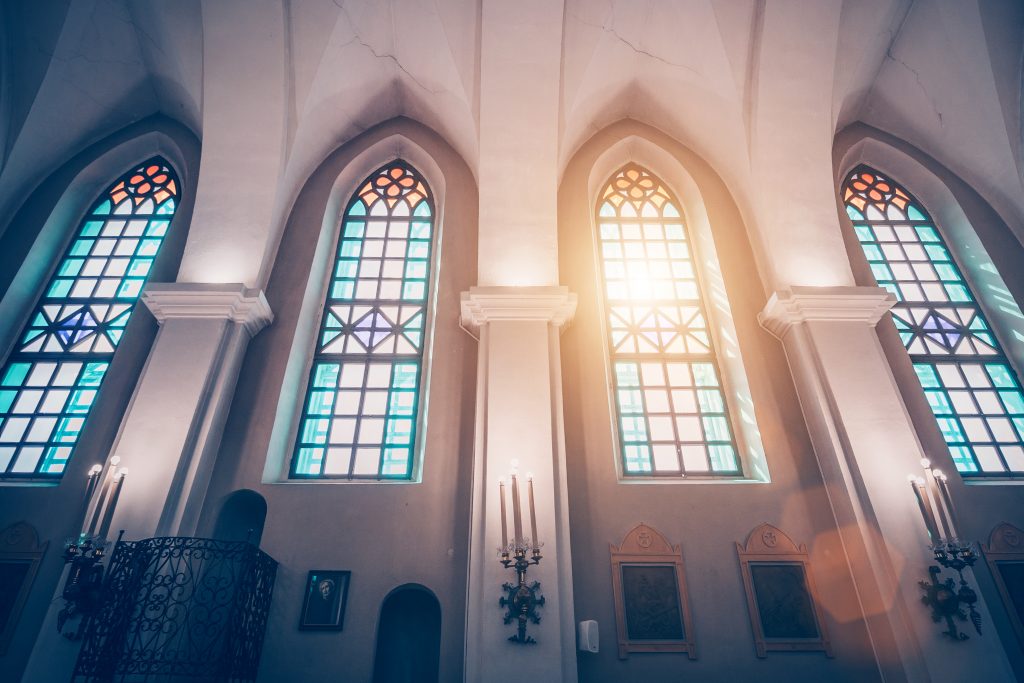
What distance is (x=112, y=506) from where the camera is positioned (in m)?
5.68

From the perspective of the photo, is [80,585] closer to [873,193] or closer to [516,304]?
[516,304]

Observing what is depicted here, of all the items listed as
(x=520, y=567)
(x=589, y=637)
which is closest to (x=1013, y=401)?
(x=589, y=637)

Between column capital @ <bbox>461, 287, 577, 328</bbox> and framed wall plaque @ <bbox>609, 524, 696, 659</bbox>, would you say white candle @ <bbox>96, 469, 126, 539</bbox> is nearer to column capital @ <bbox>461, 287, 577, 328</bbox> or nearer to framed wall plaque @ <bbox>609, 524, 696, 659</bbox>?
column capital @ <bbox>461, 287, 577, 328</bbox>

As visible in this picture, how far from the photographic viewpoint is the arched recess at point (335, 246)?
7156 millimetres

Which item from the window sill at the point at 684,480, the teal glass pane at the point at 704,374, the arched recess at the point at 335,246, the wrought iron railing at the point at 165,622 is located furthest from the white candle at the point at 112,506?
the teal glass pane at the point at 704,374

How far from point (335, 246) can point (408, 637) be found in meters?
5.32

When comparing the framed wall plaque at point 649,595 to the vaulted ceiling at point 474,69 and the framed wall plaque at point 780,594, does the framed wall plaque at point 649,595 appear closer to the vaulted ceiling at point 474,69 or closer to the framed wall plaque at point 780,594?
the framed wall plaque at point 780,594

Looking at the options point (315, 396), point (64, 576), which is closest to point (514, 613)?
point (315, 396)

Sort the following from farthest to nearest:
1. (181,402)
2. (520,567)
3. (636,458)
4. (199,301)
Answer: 1. (199,301)
2. (636,458)
3. (181,402)
4. (520,567)

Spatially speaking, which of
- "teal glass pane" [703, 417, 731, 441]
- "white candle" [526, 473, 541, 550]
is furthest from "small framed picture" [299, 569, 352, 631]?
"teal glass pane" [703, 417, 731, 441]

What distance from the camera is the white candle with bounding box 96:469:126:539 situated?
5.55m

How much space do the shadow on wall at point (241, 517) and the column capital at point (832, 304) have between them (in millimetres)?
6564

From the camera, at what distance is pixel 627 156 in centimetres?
963

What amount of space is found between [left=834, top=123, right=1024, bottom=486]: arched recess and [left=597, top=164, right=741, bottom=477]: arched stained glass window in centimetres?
225
